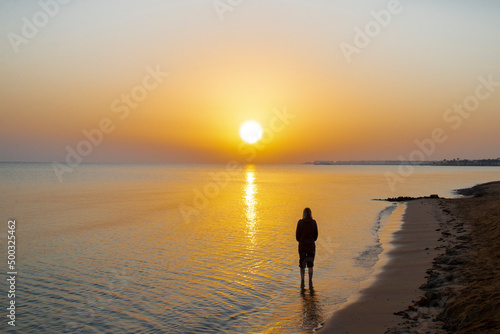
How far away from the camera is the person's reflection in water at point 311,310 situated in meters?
10.3

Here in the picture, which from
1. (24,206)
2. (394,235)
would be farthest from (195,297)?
(24,206)

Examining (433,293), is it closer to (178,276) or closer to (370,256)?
(370,256)

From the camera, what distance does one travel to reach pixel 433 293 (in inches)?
419

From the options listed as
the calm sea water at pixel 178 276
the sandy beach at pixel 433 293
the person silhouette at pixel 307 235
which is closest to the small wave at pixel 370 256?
the calm sea water at pixel 178 276


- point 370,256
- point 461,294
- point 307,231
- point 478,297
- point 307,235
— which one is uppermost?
point 307,231

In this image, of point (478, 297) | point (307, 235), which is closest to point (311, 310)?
point (307, 235)

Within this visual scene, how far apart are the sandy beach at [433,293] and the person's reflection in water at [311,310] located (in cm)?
45

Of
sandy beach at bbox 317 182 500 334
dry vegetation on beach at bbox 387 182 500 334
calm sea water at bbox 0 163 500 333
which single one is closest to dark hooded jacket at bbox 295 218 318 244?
calm sea water at bbox 0 163 500 333

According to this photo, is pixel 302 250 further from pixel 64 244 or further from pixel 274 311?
pixel 64 244

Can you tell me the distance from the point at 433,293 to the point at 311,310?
364 cm

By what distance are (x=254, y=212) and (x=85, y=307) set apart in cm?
2894

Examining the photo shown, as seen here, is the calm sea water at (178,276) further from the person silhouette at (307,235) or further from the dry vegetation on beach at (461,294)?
the dry vegetation on beach at (461,294)

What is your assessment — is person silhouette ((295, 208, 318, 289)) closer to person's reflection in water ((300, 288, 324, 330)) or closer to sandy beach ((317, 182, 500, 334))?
person's reflection in water ((300, 288, 324, 330))

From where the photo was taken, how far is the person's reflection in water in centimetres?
1028
